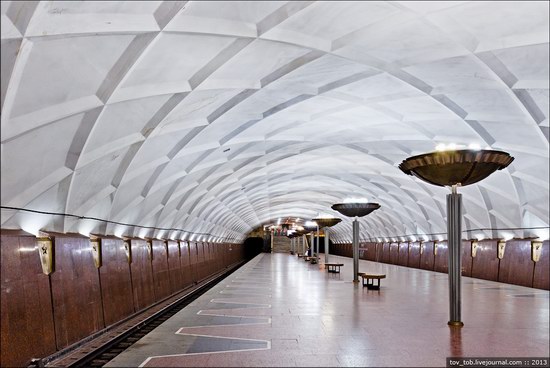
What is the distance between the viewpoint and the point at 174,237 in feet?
87.1

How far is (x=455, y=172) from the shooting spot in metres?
11.0

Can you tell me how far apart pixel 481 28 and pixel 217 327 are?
7977mm

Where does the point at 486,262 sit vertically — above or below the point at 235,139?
below

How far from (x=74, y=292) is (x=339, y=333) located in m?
5.91

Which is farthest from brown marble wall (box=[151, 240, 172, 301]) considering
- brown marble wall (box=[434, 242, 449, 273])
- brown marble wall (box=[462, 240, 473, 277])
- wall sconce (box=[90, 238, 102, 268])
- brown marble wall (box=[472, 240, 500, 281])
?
brown marble wall (box=[434, 242, 449, 273])

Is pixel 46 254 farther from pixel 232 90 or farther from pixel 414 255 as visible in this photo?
pixel 414 255

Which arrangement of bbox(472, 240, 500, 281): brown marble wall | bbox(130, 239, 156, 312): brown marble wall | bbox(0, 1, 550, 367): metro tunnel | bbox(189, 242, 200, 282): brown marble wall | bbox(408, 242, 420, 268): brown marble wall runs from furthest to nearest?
1. bbox(408, 242, 420, 268): brown marble wall
2. bbox(189, 242, 200, 282): brown marble wall
3. bbox(472, 240, 500, 281): brown marble wall
4. bbox(130, 239, 156, 312): brown marble wall
5. bbox(0, 1, 550, 367): metro tunnel

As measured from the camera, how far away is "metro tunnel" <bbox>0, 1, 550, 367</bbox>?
323 inches

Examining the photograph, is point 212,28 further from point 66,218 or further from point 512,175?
point 512,175

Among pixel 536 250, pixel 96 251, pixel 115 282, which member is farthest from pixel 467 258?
pixel 96 251

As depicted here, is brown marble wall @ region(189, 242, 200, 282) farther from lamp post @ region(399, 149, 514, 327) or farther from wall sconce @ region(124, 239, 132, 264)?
lamp post @ region(399, 149, 514, 327)

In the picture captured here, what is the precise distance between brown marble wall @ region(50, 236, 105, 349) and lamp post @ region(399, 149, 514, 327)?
771cm

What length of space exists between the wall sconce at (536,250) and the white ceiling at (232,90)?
99 cm

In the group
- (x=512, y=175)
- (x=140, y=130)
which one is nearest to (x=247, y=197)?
(x=512, y=175)
